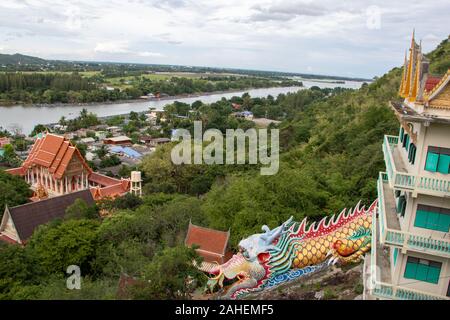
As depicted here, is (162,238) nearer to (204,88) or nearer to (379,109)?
(379,109)

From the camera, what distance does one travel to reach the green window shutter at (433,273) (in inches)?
317

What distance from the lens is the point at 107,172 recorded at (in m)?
37.1

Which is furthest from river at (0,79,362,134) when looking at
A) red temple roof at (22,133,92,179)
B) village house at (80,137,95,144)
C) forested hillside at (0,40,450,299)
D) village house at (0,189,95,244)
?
forested hillside at (0,40,450,299)

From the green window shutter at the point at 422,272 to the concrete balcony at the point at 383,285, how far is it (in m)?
0.29

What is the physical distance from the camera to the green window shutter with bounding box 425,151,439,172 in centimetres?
769

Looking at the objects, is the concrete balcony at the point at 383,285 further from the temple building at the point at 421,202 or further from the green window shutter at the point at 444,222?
the green window shutter at the point at 444,222

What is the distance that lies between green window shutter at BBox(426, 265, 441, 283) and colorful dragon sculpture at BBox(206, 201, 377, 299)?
4326mm

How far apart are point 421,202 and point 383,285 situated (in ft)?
6.19

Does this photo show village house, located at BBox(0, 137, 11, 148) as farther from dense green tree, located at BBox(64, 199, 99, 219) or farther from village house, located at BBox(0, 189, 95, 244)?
dense green tree, located at BBox(64, 199, 99, 219)

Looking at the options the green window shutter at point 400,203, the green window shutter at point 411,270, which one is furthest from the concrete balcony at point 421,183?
the green window shutter at point 411,270

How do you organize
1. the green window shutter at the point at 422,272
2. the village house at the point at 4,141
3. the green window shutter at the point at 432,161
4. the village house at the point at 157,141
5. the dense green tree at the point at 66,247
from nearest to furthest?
the green window shutter at the point at 432,161, the green window shutter at the point at 422,272, the dense green tree at the point at 66,247, the village house at the point at 4,141, the village house at the point at 157,141

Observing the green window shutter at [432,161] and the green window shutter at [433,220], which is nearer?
the green window shutter at [432,161]

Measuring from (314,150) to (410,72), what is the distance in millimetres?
19559

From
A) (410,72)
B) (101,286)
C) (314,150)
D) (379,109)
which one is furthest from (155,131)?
(410,72)
